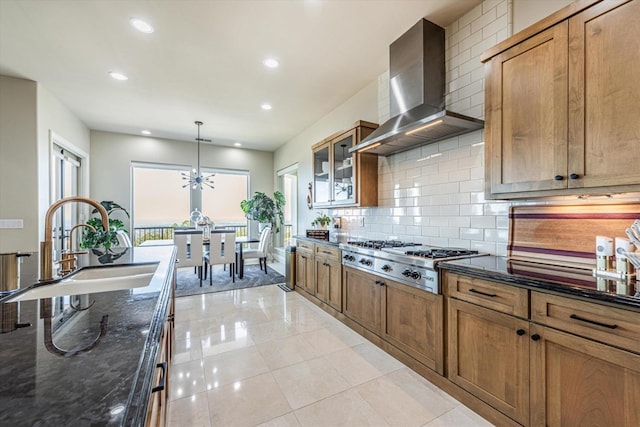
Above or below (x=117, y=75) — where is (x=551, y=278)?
below

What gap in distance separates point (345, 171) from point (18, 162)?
4137mm

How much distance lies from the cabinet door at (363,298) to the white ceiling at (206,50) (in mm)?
2353

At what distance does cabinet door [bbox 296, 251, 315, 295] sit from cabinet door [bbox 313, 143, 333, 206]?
2.70 feet

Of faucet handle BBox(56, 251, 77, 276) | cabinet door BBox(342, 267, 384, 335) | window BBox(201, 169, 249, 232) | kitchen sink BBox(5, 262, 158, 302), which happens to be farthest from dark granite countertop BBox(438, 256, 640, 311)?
window BBox(201, 169, 249, 232)

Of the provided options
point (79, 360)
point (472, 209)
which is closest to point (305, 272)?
point (472, 209)

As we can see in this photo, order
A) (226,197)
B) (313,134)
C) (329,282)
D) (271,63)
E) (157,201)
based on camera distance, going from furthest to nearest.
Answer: (226,197) → (157,201) → (313,134) → (329,282) → (271,63)

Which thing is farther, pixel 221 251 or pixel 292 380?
pixel 221 251

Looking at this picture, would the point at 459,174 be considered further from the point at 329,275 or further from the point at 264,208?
the point at 264,208

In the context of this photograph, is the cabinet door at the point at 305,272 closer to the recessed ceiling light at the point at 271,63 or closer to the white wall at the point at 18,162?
the recessed ceiling light at the point at 271,63

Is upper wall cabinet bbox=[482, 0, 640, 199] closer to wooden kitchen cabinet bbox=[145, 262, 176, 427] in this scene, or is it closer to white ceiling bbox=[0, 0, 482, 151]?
white ceiling bbox=[0, 0, 482, 151]

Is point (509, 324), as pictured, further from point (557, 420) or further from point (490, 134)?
point (490, 134)

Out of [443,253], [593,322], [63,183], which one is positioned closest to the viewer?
[593,322]

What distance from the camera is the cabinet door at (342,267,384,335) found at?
8.48 feet

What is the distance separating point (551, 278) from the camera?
1458 mm
